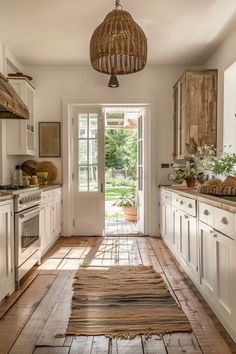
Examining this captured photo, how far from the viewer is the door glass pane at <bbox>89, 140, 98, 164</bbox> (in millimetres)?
5680

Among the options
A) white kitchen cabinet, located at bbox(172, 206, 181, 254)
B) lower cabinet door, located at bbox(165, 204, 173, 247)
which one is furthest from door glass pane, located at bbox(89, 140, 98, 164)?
white kitchen cabinet, located at bbox(172, 206, 181, 254)

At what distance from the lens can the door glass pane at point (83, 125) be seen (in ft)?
18.6

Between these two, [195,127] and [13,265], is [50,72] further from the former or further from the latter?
[13,265]

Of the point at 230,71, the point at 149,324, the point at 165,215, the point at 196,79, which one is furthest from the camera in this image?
the point at 165,215

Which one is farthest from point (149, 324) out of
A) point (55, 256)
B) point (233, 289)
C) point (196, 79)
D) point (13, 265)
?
point (196, 79)

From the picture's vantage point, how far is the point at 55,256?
4363 mm

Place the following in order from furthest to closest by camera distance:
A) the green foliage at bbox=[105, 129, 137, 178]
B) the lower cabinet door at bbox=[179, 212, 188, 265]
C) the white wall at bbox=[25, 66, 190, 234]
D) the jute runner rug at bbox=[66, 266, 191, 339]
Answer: the green foliage at bbox=[105, 129, 137, 178] → the white wall at bbox=[25, 66, 190, 234] → the lower cabinet door at bbox=[179, 212, 188, 265] → the jute runner rug at bbox=[66, 266, 191, 339]

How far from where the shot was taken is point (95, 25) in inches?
156

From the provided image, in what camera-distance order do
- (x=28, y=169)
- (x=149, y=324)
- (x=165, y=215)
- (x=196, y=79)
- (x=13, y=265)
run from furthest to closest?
(x=28, y=169), (x=165, y=215), (x=196, y=79), (x=13, y=265), (x=149, y=324)

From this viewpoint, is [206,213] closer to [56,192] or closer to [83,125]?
[56,192]

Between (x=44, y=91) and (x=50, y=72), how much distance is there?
12.5 inches

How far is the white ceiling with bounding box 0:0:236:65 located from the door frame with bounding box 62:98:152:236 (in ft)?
2.36

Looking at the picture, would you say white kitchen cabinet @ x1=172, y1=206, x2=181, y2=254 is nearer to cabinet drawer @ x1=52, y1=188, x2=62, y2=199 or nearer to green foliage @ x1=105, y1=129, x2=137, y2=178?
cabinet drawer @ x1=52, y1=188, x2=62, y2=199

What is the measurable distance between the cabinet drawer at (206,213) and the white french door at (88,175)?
118 inches
